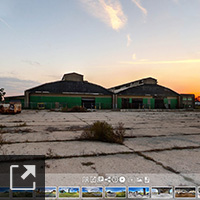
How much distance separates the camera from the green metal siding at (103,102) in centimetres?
3281

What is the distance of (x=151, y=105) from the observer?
3622 cm

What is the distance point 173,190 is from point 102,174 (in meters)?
0.68

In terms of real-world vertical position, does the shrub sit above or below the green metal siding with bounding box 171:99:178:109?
below

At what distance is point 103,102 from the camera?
109ft

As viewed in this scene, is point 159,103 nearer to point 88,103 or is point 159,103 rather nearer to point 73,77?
point 88,103

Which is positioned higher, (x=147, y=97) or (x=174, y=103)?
(x=147, y=97)

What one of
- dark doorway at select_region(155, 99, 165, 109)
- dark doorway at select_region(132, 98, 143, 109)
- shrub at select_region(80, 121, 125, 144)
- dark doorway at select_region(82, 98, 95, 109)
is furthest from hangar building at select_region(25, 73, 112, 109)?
shrub at select_region(80, 121, 125, 144)

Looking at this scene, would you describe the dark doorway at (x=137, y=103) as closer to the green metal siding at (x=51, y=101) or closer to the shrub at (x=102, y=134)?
the green metal siding at (x=51, y=101)

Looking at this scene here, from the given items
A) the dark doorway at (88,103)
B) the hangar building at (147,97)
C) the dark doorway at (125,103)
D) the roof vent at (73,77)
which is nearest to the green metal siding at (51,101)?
the dark doorway at (88,103)

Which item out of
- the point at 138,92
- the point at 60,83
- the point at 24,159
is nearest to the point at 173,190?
the point at 24,159

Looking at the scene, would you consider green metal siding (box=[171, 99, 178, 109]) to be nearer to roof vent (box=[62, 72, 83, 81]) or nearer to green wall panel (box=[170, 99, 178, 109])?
green wall panel (box=[170, 99, 178, 109])

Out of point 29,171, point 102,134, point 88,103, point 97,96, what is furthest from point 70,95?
point 29,171

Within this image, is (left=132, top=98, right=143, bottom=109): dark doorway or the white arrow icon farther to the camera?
(left=132, top=98, right=143, bottom=109): dark doorway

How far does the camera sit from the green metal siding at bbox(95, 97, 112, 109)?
32.8 metres
